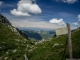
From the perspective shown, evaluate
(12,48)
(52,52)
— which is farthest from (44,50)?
(12,48)

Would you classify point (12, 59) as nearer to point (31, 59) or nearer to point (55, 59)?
point (31, 59)

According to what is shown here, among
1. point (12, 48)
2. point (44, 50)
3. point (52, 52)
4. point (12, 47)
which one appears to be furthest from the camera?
point (12, 47)

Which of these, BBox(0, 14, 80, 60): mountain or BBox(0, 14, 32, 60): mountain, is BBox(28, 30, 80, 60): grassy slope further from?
BBox(0, 14, 32, 60): mountain

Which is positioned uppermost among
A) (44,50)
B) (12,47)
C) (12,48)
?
(44,50)

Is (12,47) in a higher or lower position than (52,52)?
lower

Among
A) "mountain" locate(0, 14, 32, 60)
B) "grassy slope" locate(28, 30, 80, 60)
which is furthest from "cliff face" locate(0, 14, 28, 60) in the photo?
"grassy slope" locate(28, 30, 80, 60)

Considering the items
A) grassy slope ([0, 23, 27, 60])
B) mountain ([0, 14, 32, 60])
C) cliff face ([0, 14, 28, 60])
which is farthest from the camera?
grassy slope ([0, 23, 27, 60])

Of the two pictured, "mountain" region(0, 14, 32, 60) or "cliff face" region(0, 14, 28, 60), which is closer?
"mountain" region(0, 14, 32, 60)

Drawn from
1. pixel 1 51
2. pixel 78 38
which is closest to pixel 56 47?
pixel 78 38

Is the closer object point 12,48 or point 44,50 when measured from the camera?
point 44,50

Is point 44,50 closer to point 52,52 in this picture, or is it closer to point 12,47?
point 52,52

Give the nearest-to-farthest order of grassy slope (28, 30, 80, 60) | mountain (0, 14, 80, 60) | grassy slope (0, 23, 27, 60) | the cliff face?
grassy slope (28, 30, 80, 60) → mountain (0, 14, 80, 60) → the cliff face → grassy slope (0, 23, 27, 60)

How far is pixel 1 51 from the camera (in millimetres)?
50000

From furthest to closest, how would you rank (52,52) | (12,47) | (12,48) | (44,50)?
(12,47)
(12,48)
(44,50)
(52,52)
